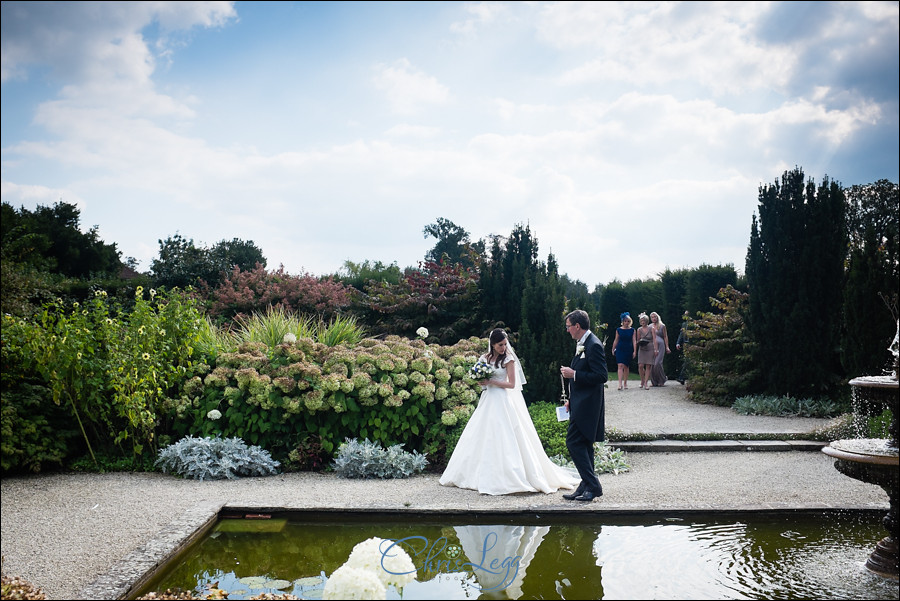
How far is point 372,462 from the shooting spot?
7.20 metres

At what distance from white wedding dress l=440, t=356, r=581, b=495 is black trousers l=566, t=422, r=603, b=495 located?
1.85 ft

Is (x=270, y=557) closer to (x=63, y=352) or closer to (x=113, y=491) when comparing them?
(x=113, y=491)

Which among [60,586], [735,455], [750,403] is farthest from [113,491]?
[750,403]

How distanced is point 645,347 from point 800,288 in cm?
349

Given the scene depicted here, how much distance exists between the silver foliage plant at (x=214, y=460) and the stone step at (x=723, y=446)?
4765 millimetres

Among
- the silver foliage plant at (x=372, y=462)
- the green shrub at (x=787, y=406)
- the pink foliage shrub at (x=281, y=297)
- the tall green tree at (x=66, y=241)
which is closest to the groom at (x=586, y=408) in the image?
the silver foliage plant at (x=372, y=462)

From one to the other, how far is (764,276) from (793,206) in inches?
59.6

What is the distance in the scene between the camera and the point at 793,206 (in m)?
→ 12.2

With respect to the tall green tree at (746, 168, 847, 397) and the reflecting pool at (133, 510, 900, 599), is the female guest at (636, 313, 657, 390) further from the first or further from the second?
the reflecting pool at (133, 510, 900, 599)

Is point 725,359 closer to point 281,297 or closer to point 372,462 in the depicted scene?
point 372,462

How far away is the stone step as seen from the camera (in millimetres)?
8609

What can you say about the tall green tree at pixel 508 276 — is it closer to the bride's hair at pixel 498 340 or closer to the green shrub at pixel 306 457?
the bride's hair at pixel 498 340

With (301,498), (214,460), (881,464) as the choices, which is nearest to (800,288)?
(881,464)

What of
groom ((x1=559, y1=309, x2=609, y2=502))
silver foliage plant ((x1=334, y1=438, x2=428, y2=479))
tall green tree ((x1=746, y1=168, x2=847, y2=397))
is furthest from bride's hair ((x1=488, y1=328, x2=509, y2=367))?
tall green tree ((x1=746, y1=168, x2=847, y2=397))
